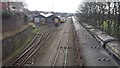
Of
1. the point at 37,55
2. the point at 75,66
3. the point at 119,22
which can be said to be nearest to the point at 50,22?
the point at 119,22

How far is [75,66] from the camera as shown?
21750mm

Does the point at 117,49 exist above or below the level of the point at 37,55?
above

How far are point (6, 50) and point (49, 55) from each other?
4924mm

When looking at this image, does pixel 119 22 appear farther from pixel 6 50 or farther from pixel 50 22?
pixel 50 22

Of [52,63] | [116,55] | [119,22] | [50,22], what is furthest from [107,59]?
[50,22]

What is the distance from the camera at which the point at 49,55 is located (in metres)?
27.5

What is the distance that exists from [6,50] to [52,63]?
591cm

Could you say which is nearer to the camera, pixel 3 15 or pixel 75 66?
pixel 75 66

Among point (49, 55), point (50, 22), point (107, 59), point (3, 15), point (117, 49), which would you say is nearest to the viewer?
point (107, 59)

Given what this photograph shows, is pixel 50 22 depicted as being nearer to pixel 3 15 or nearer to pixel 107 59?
pixel 3 15

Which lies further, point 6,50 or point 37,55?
point 37,55

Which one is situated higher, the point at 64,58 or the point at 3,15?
the point at 3,15

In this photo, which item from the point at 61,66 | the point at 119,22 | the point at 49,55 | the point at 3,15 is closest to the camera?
the point at 61,66

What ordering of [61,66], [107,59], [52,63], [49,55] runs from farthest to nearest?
[49,55]
[52,63]
[61,66]
[107,59]
